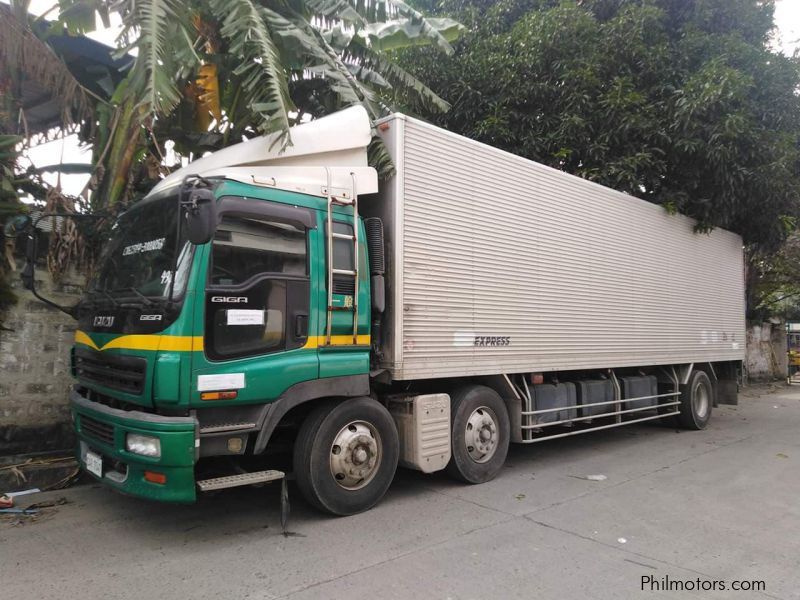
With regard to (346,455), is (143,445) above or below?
above

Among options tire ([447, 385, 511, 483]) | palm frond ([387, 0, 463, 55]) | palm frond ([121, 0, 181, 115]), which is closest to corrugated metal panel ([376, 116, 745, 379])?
tire ([447, 385, 511, 483])

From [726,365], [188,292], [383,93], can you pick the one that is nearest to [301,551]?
[188,292]

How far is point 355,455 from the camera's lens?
4.63 meters

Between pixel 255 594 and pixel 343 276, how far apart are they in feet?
8.10

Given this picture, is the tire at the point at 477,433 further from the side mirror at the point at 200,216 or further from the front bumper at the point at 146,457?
the side mirror at the point at 200,216

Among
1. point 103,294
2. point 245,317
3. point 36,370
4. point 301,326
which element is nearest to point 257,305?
point 245,317

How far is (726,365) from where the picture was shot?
10.5 m

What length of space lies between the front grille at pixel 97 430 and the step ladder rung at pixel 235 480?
774 millimetres

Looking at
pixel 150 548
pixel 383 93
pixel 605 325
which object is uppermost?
pixel 383 93

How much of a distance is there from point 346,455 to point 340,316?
3.79 ft

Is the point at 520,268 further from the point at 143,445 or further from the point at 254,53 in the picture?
the point at 143,445

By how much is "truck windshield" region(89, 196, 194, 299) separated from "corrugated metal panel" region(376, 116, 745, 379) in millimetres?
1881

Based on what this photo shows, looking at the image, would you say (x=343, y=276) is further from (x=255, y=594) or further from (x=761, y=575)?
(x=761, y=575)

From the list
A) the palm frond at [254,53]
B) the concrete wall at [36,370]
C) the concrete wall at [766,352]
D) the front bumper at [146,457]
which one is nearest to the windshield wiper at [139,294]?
the front bumper at [146,457]
